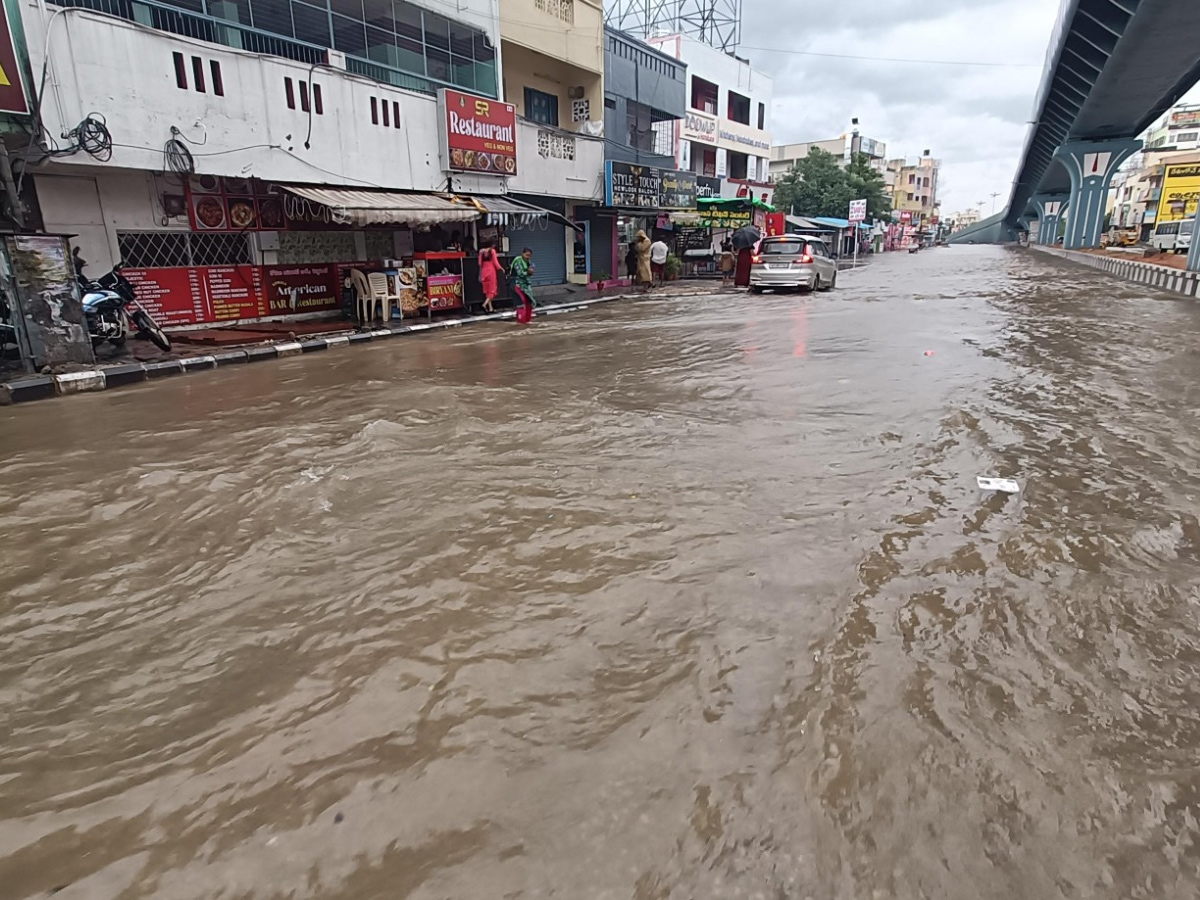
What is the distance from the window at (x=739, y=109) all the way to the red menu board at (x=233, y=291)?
29.9 meters

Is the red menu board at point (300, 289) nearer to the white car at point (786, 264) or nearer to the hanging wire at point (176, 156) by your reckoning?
the hanging wire at point (176, 156)

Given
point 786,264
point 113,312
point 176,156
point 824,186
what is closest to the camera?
point 113,312

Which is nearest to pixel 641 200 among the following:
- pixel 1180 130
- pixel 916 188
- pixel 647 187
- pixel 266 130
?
pixel 647 187

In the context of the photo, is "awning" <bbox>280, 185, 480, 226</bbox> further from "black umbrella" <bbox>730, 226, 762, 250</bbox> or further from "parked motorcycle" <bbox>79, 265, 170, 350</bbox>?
"black umbrella" <bbox>730, 226, 762, 250</bbox>

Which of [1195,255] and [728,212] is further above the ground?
[728,212]

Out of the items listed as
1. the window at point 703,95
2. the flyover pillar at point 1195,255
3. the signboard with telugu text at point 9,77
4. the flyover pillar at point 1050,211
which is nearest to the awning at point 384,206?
the signboard with telugu text at point 9,77

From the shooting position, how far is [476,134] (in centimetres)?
1644

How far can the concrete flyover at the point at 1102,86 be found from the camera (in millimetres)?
20516

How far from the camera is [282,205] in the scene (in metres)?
13.8

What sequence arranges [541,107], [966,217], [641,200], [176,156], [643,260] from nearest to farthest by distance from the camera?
[176,156]
[541,107]
[641,200]
[643,260]
[966,217]

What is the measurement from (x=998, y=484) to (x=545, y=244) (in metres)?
18.6

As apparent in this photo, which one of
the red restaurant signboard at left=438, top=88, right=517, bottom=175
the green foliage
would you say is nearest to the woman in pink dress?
the red restaurant signboard at left=438, top=88, right=517, bottom=175

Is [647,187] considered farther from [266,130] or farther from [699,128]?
[266,130]

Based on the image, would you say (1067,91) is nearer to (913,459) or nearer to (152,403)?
(913,459)
